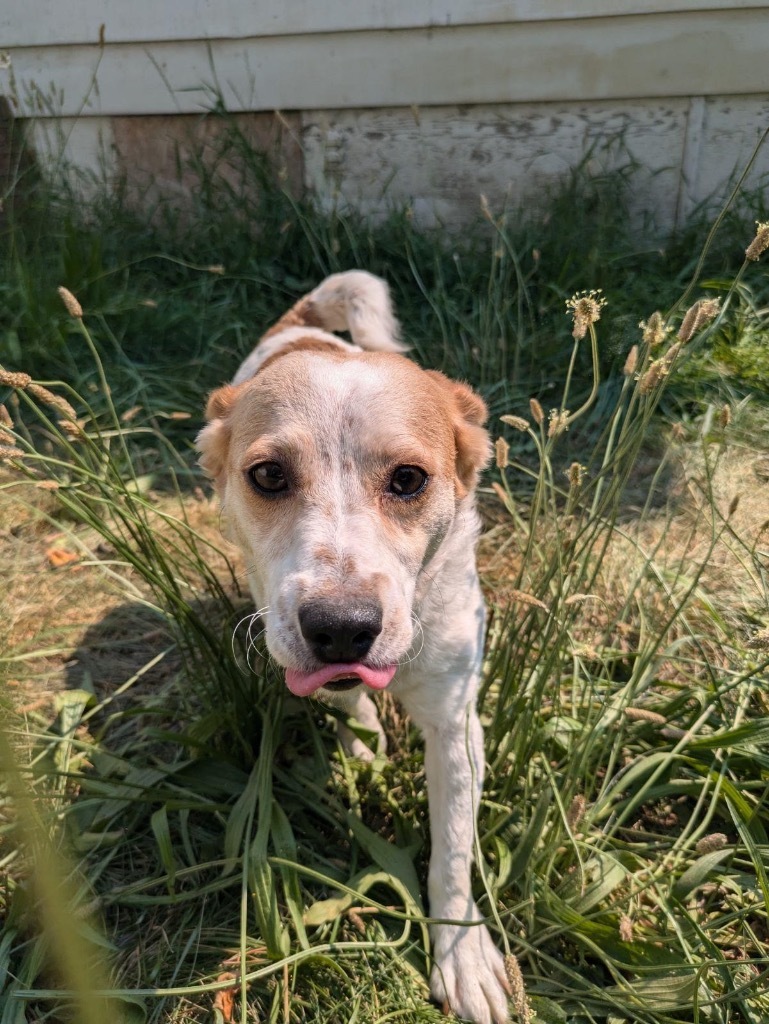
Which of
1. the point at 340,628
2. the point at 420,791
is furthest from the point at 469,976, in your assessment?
the point at 340,628

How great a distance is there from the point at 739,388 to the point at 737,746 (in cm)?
215

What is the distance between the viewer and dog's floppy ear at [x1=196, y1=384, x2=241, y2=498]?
8.00 ft

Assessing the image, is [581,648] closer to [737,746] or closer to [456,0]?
[737,746]

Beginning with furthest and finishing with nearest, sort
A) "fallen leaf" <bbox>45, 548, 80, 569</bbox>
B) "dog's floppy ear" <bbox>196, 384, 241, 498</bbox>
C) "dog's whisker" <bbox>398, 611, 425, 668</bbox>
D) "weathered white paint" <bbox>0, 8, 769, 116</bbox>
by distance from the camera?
"weathered white paint" <bbox>0, 8, 769, 116</bbox> < "fallen leaf" <bbox>45, 548, 80, 569</bbox> < "dog's floppy ear" <bbox>196, 384, 241, 498</bbox> < "dog's whisker" <bbox>398, 611, 425, 668</bbox>

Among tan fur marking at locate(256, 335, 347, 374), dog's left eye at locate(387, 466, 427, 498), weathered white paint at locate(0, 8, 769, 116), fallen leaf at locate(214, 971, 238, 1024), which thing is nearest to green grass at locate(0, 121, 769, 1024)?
fallen leaf at locate(214, 971, 238, 1024)

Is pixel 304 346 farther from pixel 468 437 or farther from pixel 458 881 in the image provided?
pixel 458 881

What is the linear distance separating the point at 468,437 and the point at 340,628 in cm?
93

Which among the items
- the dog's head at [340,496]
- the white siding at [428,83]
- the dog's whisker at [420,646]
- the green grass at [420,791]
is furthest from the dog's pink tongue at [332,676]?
the white siding at [428,83]

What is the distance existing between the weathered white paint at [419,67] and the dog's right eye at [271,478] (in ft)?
11.6

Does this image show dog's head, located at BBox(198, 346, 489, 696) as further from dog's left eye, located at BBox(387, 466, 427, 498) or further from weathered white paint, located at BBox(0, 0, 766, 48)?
weathered white paint, located at BBox(0, 0, 766, 48)

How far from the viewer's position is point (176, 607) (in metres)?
2.39

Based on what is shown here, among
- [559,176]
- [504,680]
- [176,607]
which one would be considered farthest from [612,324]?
[176,607]

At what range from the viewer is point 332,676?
1.80 meters

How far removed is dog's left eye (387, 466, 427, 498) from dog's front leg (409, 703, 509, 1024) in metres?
0.61
